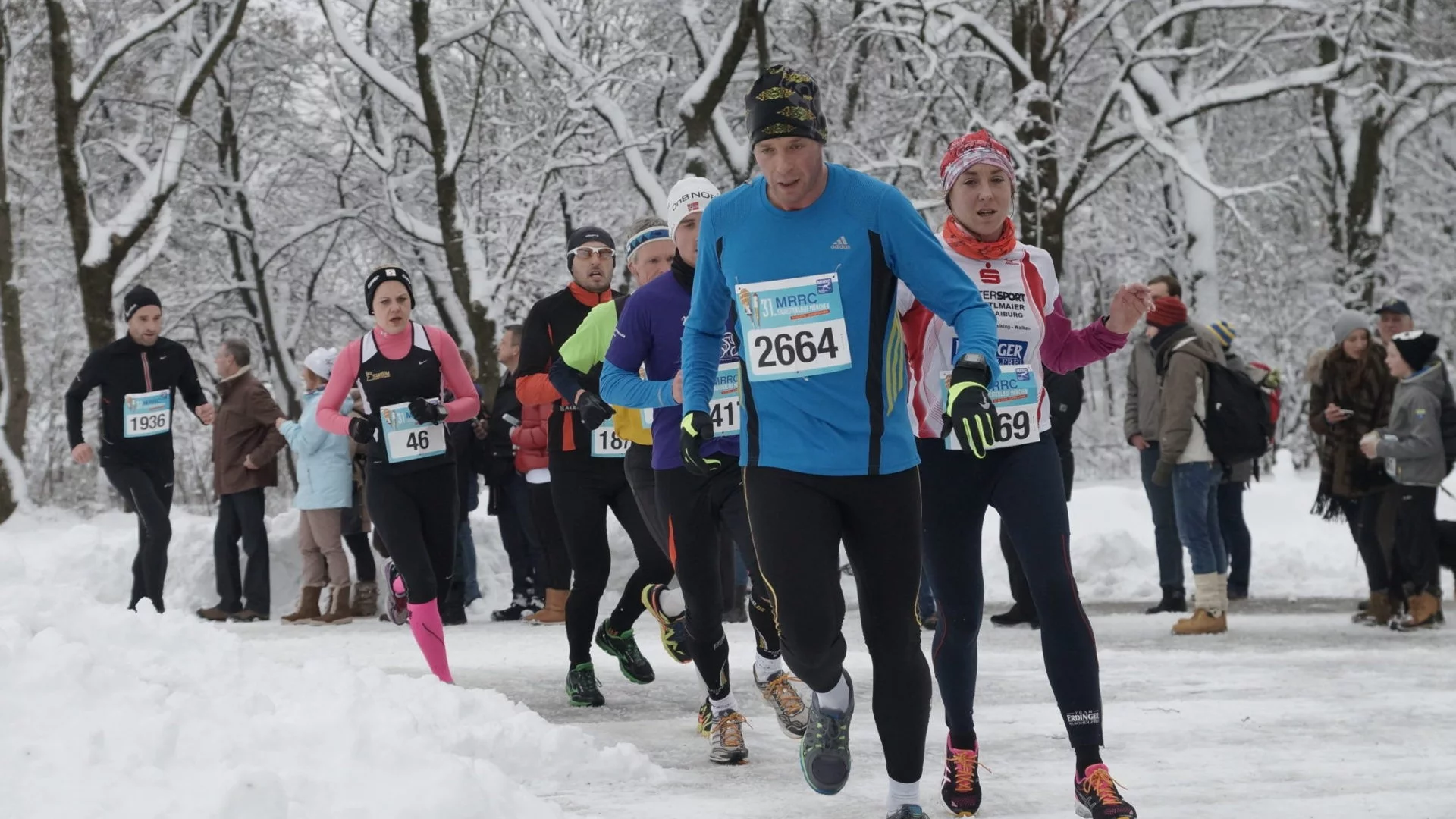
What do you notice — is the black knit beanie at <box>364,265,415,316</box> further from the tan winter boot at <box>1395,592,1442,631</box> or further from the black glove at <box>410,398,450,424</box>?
the tan winter boot at <box>1395,592,1442,631</box>

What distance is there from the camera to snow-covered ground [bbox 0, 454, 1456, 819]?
13.4ft

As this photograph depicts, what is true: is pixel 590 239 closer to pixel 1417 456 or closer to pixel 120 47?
pixel 1417 456

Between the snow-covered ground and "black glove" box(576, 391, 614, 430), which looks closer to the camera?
the snow-covered ground

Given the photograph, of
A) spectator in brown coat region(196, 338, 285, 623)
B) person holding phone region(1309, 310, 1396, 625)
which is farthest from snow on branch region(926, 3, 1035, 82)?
spectator in brown coat region(196, 338, 285, 623)

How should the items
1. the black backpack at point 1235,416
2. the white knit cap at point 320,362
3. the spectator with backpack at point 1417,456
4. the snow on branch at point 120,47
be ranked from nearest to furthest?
1. the spectator with backpack at point 1417,456
2. the black backpack at point 1235,416
3. the white knit cap at point 320,362
4. the snow on branch at point 120,47

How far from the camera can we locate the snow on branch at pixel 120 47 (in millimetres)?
18031

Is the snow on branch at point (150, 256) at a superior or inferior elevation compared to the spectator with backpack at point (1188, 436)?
superior

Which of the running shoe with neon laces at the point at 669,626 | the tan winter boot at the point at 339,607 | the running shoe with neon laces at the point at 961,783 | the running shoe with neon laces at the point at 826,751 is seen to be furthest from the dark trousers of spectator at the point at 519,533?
the running shoe with neon laces at the point at 826,751

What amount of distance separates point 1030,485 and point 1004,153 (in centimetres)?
114

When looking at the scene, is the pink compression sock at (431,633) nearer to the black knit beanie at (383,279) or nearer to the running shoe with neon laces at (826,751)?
the black knit beanie at (383,279)

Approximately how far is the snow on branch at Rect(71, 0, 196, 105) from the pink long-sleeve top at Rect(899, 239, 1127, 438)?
15459mm

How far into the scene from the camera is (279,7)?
23141 mm

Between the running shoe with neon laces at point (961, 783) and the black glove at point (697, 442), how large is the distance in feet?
4.22

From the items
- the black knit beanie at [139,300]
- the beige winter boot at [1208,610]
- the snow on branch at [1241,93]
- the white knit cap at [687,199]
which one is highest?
the snow on branch at [1241,93]
